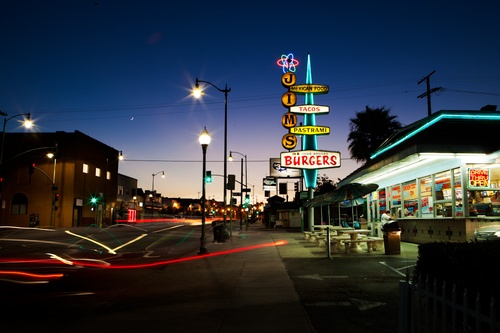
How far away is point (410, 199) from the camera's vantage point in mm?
19797

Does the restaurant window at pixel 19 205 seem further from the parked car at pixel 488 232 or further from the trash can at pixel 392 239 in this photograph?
the parked car at pixel 488 232

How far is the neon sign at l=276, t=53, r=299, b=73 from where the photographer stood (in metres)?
31.4

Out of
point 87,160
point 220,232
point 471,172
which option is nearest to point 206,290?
point 471,172

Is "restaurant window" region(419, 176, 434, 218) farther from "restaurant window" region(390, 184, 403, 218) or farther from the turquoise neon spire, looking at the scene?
the turquoise neon spire

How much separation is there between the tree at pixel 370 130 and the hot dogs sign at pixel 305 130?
13.0 metres

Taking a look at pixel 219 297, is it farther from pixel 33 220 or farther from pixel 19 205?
pixel 19 205

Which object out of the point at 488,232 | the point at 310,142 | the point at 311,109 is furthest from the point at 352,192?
the point at 310,142

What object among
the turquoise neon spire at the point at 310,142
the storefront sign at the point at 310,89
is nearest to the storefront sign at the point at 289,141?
the turquoise neon spire at the point at 310,142

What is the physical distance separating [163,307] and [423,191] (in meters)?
14.5

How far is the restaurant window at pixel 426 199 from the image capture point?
17375 mm

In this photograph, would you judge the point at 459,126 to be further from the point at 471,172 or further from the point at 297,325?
the point at 297,325

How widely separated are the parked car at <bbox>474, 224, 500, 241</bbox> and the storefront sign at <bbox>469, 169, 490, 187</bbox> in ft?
5.55

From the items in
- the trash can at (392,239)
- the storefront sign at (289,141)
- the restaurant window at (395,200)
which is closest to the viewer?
the trash can at (392,239)

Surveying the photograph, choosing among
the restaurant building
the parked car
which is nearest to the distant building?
the restaurant building
